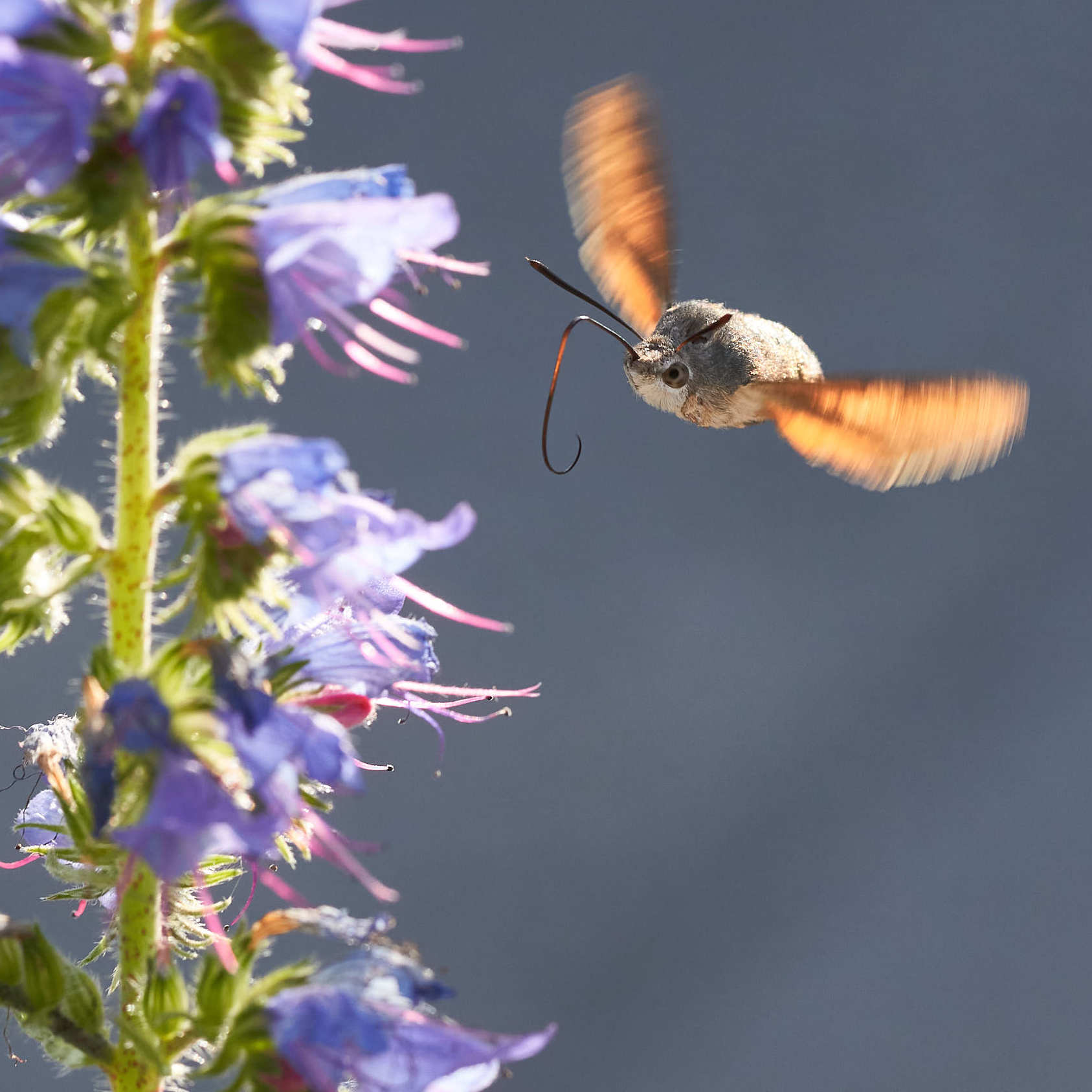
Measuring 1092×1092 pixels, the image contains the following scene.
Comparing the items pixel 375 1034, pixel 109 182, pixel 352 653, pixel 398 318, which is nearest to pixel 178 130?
pixel 109 182

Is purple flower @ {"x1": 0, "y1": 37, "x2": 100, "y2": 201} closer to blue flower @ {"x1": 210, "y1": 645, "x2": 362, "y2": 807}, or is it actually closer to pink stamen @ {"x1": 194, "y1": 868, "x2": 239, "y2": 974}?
blue flower @ {"x1": 210, "y1": 645, "x2": 362, "y2": 807}

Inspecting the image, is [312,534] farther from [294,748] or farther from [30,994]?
[30,994]

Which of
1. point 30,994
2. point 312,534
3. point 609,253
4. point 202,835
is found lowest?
point 30,994

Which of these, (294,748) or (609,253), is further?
(609,253)

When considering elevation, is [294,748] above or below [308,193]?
below

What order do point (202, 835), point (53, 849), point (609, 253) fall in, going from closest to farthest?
point (202, 835)
point (53, 849)
point (609, 253)

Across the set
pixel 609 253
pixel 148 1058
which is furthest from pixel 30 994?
Answer: pixel 609 253

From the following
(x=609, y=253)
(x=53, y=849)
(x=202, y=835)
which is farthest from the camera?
(x=609, y=253)

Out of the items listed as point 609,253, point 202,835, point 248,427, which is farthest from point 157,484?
point 609,253
